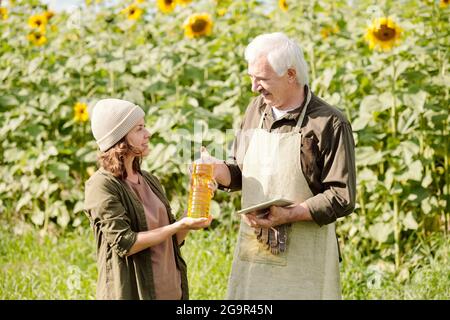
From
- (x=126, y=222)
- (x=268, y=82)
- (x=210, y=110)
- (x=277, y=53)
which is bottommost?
(x=210, y=110)

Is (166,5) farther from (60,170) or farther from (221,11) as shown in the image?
(60,170)

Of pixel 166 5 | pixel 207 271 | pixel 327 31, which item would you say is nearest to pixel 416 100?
pixel 327 31

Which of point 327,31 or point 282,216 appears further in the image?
point 327,31

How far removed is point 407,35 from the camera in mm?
5395

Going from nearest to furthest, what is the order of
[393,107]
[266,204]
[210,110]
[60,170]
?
[266,204] < [393,107] < [60,170] < [210,110]

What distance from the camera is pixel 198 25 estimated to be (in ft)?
20.0

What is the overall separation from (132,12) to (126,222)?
3.88 metres

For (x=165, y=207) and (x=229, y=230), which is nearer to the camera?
(x=165, y=207)


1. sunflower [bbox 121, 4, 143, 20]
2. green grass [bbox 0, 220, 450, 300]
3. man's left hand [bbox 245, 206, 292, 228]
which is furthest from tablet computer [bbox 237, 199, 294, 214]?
sunflower [bbox 121, 4, 143, 20]

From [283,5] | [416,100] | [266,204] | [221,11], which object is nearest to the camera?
[266,204]

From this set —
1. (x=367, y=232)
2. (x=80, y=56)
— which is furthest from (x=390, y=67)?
(x=80, y=56)

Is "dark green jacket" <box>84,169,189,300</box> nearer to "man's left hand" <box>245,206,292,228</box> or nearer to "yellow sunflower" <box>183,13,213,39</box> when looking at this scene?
"man's left hand" <box>245,206,292,228</box>

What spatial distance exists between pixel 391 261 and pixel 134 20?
2877mm
